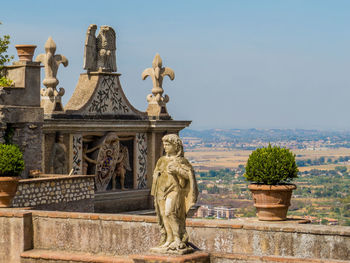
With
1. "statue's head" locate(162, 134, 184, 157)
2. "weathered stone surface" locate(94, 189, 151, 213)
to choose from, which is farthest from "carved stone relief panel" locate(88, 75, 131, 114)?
"statue's head" locate(162, 134, 184, 157)

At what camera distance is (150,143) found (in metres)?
32.5

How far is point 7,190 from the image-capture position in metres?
19.8

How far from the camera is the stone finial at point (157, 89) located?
108 feet

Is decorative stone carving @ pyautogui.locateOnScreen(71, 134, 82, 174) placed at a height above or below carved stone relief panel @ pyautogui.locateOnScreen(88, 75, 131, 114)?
below

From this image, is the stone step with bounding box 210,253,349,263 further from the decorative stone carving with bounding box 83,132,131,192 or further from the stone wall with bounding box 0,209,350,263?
the decorative stone carving with bounding box 83,132,131,192

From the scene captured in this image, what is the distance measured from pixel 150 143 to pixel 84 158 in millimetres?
3749

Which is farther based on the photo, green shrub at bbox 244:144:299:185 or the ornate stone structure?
the ornate stone structure

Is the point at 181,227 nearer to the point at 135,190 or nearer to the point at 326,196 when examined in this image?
the point at 135,190

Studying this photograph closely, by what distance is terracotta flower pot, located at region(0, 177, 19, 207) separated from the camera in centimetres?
1972

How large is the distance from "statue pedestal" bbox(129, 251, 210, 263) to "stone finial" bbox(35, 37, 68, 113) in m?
14.0

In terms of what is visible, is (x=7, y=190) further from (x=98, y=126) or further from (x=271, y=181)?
(x=98, y=126)

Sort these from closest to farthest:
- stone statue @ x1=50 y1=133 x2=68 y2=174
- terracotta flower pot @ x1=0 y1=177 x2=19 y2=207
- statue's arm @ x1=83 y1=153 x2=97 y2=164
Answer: terracotta flower pot @ x1=0 y1=177 x2=19 y2=207
stone statue @ x1=50 y1=133 x2=68 y2=174
statue's arm @ x1=83 y1=153 x2=97 y2=164

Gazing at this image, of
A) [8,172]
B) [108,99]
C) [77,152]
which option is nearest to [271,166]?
[8,172]

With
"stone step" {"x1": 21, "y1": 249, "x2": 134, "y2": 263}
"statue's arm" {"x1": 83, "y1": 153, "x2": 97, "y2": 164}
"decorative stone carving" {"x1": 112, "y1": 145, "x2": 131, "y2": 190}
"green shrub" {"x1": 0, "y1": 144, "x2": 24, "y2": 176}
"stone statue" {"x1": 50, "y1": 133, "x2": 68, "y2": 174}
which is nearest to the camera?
"stone step" {"x1": 21, "y1": 249, "x2": 134, "y2": 263}
